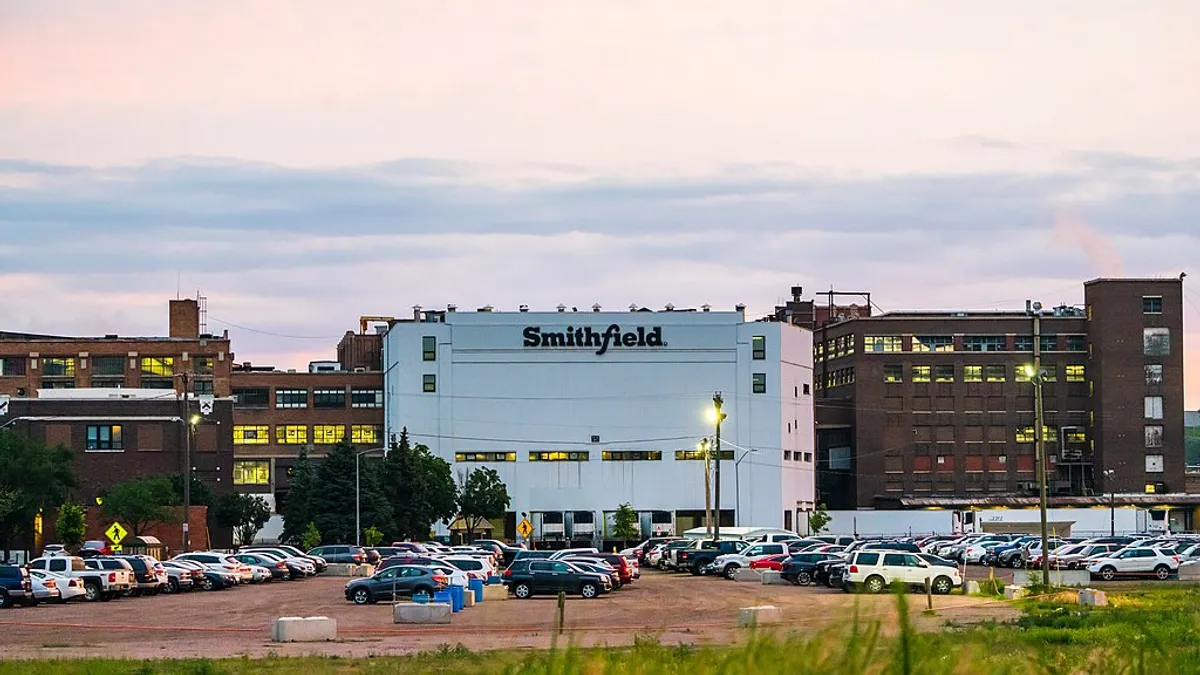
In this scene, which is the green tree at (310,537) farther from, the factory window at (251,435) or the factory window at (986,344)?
the factory window at (986,344)

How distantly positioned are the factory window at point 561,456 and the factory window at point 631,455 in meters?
1.71

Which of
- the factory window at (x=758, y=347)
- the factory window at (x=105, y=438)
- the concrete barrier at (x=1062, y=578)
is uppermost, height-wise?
the factory window at (x=758, y=347)

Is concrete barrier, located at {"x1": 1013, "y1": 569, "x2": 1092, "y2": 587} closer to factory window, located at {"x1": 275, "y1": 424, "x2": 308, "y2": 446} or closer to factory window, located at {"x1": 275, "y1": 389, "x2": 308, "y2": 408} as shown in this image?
factory window, located at {"x1": 275, "y1": 424, "x2": 308, "y2": 446}

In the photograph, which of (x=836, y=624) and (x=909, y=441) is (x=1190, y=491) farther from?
(x=836, y=624)

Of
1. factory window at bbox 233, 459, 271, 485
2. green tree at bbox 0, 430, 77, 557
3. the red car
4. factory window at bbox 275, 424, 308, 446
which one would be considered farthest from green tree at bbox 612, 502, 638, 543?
the red car

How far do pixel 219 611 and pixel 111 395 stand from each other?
259 ft

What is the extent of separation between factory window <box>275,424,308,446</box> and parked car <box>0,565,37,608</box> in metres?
109

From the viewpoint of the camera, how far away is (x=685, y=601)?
6056 cm

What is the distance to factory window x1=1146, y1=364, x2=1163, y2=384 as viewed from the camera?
174 meters

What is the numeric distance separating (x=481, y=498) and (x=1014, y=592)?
9364cm

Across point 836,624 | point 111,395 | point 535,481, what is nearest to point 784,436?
point 535,481

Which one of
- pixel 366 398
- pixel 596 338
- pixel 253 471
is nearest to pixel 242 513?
pixel 253 471

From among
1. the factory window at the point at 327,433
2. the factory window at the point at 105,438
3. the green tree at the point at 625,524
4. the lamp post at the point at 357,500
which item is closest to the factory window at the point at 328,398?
the factory window at the point at 327,433

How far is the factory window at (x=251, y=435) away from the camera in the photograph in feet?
551
